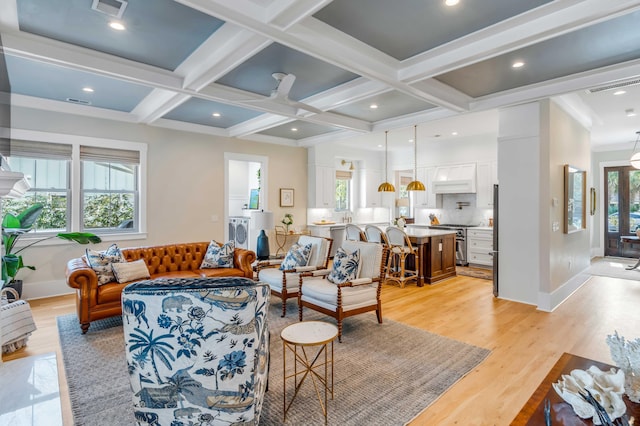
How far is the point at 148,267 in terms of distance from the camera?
4.48 m

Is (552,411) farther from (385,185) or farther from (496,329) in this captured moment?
(385,185)

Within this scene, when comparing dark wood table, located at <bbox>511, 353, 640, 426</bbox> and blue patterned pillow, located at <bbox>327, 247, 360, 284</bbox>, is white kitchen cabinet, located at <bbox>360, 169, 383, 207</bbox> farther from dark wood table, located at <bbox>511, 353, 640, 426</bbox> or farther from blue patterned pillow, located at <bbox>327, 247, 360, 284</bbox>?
dark wood table, located at <bbox>511, 353, 640, 426</bbox>

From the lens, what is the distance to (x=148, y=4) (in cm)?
255

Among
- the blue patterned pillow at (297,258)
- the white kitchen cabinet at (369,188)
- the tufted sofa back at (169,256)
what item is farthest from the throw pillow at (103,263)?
the white kitchen cabinet at (369,188)

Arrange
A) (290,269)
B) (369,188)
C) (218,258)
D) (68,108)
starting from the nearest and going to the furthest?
(290,269) → (218,258) → (68,108) → (369,188)

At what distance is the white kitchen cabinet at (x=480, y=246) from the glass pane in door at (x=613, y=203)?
4.11m

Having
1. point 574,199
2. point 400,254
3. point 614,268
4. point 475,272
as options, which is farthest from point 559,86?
point 614,268

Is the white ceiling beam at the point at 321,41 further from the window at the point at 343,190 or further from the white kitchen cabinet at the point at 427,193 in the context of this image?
the window at the point at 343,190

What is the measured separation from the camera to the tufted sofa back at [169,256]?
4500 millimetres

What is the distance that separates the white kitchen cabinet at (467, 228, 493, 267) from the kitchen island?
4.14ft

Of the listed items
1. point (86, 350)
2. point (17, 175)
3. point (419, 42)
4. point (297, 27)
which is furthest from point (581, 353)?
point (17, 175)

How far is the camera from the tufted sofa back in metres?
4.50

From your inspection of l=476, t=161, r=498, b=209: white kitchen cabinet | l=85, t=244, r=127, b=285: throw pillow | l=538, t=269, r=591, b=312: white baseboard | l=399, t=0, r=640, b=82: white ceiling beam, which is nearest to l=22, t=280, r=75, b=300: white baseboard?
l=85, t=244, r=127, b=285: throw pillow

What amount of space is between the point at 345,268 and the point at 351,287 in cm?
24
